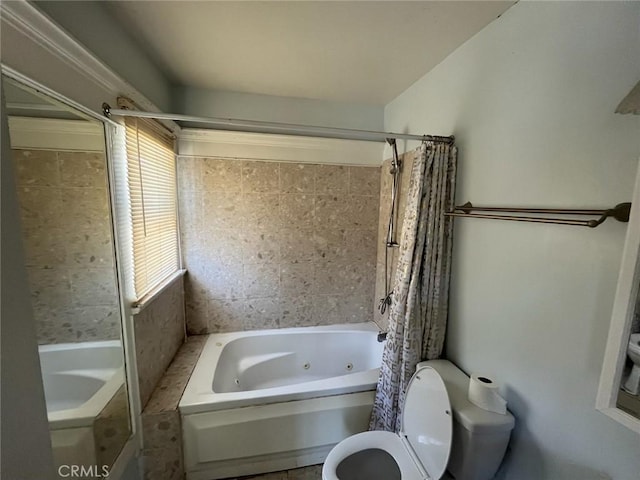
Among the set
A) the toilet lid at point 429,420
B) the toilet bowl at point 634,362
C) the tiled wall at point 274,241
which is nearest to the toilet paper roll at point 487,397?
the toilet lid at point 429,420

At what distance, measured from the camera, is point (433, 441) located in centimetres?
126

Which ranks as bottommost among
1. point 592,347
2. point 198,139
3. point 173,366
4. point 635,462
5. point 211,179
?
point 173,366

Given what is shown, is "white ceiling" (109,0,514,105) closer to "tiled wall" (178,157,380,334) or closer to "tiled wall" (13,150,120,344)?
"tiled wall" (178,157,380,334)

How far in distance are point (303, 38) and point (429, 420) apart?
2075 millimetres

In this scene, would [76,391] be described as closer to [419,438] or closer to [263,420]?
[263,420]

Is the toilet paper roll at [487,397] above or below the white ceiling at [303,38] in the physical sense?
below

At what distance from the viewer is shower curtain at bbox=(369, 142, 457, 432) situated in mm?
1506

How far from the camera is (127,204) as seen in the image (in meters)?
1.42

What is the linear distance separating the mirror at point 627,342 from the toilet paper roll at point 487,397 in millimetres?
462

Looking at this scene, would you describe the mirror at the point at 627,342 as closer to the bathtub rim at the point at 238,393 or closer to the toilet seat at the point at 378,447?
the toilet seat at the point at 378,447

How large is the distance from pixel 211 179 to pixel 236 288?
0.96m

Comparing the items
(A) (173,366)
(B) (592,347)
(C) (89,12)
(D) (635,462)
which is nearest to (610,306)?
(B) (592,347)

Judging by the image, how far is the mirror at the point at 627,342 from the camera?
70 centimetres

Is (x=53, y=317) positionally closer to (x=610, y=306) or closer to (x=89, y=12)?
(x=89, y=12)
